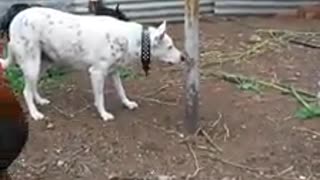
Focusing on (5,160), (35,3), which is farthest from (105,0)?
(5,160)

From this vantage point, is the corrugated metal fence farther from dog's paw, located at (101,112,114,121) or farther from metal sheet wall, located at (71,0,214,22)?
dog's paw, located at (101,112,114,121)

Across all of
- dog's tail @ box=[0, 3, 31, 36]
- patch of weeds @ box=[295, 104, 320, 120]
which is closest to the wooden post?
patch of weeds @ box=[295, 104, 320, 120]

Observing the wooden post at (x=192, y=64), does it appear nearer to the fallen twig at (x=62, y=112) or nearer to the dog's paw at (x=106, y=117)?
the dog's paw at (x=106, y=117)

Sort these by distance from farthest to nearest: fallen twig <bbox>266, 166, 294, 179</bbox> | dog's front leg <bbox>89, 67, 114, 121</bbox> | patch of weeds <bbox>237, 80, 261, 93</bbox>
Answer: patch of weeds <bbox>237, 80, 261, 93</bbox> → dog's front leg <bbox>89, 67, 114, 121</bbox> → fallen twig <bbox>266, 166, 294, 179</bbox>

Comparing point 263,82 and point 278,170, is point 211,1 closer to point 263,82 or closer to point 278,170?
point 263,82

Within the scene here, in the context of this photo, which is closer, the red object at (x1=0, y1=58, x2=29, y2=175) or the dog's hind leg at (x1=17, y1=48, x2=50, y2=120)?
the red object at (x1=0, y1=58, x2=29, y2=175)

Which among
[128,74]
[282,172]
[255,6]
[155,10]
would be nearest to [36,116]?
[128,74]

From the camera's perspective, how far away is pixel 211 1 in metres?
9.12

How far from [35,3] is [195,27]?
3.08 metres

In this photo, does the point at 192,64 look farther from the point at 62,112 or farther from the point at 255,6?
the point at 255,6

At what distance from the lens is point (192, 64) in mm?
5895

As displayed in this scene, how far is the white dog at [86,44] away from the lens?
622 centimetres

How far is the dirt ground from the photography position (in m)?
5.53

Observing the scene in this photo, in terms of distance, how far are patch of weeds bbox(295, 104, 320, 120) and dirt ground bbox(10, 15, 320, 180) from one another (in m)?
0.05
